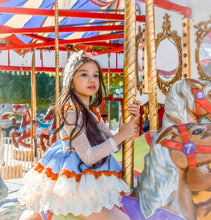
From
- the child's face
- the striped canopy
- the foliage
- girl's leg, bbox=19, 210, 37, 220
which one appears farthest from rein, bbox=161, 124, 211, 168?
the foliage

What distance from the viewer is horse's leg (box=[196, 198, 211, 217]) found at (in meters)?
1.30

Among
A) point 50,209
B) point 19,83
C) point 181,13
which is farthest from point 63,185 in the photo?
point 19,83

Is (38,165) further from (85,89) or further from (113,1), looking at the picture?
(113,1)

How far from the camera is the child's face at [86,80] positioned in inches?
55.5

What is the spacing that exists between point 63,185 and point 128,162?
0.34 m

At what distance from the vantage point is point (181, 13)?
125 inches

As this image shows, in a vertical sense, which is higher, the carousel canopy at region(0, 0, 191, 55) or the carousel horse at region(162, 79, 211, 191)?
the carousel canopy at region(0, 0, 191, 55)

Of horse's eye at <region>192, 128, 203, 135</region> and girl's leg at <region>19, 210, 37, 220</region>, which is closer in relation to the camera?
horse's eye at <region>192, 128, 203, 135</region>

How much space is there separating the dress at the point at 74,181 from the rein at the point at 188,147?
254mm

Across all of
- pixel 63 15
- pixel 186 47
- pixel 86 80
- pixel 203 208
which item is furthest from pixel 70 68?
pixel 63 15

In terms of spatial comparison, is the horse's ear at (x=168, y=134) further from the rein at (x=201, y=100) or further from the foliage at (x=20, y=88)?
the foliage at (x=20, y=88)

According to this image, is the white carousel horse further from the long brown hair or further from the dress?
the long brown hair

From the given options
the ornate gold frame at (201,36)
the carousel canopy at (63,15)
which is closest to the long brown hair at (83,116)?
the ornate gold frame at (201,36)

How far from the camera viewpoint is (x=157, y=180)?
1177 millimetres
